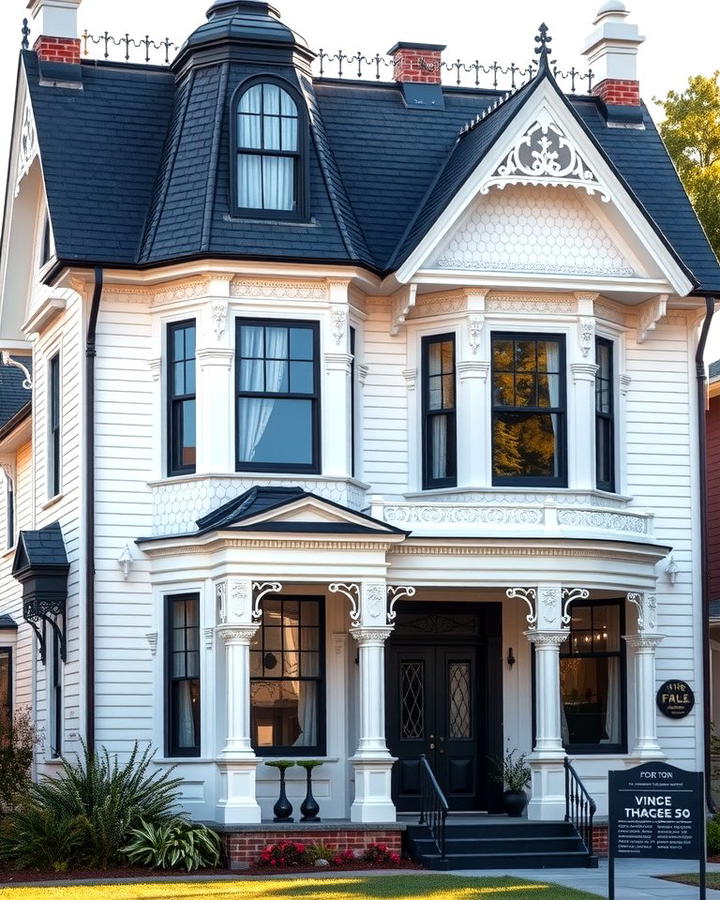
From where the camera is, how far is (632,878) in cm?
2056

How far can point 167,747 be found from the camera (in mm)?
22984

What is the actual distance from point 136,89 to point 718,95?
1763 cm

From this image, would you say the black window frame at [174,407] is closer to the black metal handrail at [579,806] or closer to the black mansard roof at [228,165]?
the black mansard roof at [228,165]

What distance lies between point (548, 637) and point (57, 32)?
1148cm

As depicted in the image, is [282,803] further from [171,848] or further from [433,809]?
[433,809]

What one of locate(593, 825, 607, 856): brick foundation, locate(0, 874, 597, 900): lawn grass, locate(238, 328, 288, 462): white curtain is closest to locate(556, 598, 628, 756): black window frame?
locate(593, 825, 607, 856): brick foundation

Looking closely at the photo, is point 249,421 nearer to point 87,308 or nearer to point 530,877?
point 87,308

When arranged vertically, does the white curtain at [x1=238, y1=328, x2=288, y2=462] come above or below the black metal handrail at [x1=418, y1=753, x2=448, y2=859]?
above

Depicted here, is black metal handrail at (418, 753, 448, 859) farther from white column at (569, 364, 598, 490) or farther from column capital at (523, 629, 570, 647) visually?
white column at (569, 364, 598, 490)

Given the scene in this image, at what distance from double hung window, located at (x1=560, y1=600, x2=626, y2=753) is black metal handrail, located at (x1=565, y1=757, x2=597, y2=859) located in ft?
4.87

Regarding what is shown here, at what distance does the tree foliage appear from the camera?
38344mm

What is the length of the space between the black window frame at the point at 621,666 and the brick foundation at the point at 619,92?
8.31 meters

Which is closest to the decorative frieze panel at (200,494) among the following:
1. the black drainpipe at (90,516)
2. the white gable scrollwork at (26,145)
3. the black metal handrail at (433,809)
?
the black drainpipe at (90,516)

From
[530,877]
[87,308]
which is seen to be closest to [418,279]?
[87,308]
